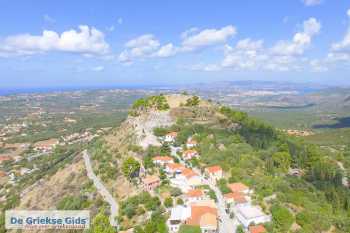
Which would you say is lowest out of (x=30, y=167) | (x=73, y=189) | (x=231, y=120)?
(x=30, y=167)

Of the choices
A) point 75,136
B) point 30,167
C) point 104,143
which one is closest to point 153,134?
point 104,143

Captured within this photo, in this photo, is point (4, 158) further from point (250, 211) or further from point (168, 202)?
point (250, 211)

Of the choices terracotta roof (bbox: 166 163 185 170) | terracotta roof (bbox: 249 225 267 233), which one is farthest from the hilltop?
terracotta roof (bbox: 249 225 267 233)

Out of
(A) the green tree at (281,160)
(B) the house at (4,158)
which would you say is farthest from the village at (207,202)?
(B) the house at (4,158)

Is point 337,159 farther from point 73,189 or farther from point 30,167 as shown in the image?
point 30,167

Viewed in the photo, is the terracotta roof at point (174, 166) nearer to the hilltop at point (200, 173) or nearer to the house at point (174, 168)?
the house at point (174, 168)

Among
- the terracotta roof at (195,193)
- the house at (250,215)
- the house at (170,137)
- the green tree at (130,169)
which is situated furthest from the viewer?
the house at (170,137)


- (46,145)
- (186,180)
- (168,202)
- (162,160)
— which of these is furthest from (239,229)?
(46,145)
